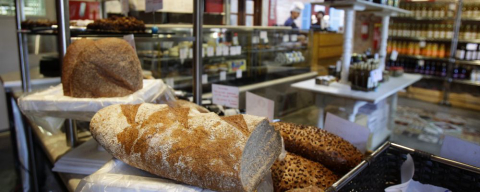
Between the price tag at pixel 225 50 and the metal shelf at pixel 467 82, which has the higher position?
the price tag at pixel 225 50

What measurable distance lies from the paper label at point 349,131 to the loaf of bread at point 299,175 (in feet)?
0.65

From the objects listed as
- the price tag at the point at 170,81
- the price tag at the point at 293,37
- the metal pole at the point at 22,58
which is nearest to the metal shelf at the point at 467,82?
the price tag at the point at 293,37

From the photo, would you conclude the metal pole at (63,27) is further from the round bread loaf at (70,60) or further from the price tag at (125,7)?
the price tag at (125,7)

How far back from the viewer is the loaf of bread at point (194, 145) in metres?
0.64

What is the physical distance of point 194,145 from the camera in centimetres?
68

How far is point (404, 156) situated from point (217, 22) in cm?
261

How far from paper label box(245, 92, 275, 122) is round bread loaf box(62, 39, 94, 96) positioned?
0.58 m

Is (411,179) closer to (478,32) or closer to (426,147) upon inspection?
(426,147)

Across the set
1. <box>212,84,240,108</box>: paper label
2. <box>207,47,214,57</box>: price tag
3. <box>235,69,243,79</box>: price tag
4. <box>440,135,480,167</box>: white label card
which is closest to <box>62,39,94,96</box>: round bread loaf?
<box>212,84,240,108</box>: paper label

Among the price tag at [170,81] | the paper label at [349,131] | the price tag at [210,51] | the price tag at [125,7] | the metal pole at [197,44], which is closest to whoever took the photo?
the paper label at [349,131]

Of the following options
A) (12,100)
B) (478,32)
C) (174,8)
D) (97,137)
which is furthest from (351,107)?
(478,32)

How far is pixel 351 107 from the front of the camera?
2963 millimetres

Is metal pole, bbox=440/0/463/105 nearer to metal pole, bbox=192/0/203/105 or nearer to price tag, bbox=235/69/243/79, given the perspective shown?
price tag, bbox=235/69/243/79

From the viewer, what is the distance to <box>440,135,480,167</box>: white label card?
859 mm
